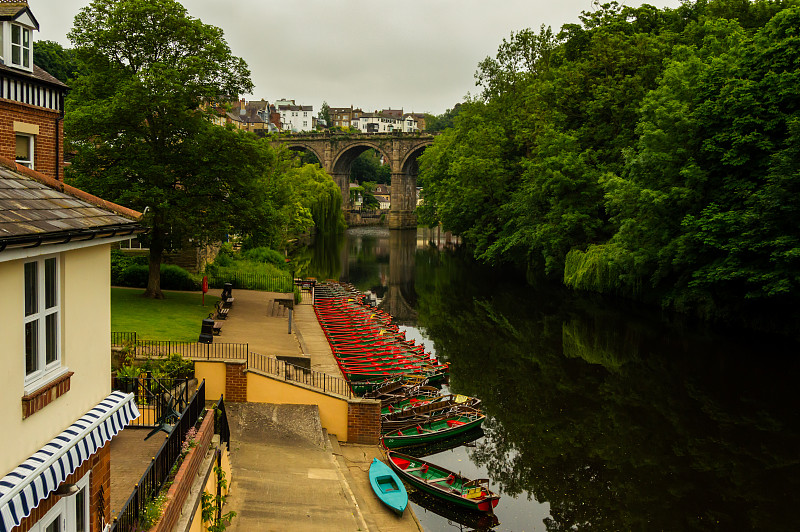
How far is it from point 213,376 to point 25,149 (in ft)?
22.6

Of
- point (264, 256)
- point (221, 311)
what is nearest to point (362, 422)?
point (221, 311)

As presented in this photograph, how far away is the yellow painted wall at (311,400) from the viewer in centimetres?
1659

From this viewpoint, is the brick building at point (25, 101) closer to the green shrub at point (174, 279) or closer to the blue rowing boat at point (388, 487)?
the blue rowing boat at point (388, 487)

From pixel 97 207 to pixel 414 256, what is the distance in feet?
207

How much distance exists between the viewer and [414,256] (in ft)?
230

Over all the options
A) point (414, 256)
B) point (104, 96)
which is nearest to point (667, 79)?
point (104, 96)

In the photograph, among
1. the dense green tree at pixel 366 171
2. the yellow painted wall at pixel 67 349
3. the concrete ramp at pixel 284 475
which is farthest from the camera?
the dense green tree at pixel 366 171

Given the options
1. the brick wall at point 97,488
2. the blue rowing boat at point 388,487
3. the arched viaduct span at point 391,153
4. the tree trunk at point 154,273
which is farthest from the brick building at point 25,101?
the arched viaduct span at point 391,153

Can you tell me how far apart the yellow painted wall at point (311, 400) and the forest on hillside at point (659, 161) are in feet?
56.4

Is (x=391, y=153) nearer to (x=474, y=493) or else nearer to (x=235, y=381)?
(x=235, y=381)

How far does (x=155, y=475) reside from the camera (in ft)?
25.8

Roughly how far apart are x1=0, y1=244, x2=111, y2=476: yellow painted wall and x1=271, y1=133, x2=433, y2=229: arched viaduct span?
4130 inches

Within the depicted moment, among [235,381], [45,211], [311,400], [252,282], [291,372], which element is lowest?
[311,400]

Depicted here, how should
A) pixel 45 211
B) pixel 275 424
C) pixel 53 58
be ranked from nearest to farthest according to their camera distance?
pixel 45 211 < pixel 275 424 < pixel 53 58
